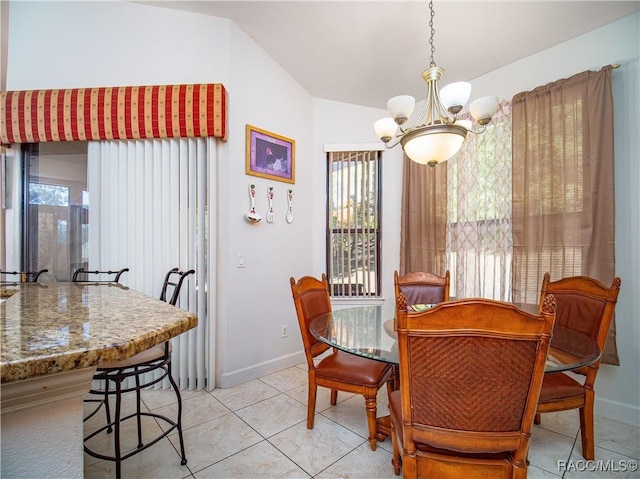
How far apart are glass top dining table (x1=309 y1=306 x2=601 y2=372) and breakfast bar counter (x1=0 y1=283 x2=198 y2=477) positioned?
36.7 inches

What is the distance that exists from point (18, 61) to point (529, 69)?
4.31 m

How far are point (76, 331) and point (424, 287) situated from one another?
219 centimetres

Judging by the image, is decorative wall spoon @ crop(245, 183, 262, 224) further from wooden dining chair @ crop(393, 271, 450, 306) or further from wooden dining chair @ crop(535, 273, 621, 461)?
wooden dining chair @ crop(535, 273, 621, 461)

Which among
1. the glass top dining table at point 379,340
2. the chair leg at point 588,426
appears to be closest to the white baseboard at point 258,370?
the glass top dining table at point 379,340

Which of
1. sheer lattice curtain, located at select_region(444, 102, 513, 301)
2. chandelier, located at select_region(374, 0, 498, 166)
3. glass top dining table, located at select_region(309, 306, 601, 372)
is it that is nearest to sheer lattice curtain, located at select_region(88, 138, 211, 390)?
glass top dining table, located at select_region(309, 306, 601, 372)

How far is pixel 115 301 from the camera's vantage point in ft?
3.26

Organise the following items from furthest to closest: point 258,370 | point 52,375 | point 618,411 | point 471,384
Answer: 1. point 258,370
2. point 618,411
3. point 471,384
4. point 52,375

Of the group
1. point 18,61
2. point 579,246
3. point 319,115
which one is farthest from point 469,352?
point 18,61

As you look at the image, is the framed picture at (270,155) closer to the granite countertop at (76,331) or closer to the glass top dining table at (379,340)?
the glass top dining table at (379,340)

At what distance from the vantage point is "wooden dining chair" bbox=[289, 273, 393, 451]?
65.1 inches

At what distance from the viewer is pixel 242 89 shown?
252 centimetres

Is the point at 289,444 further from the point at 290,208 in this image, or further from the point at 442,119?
the point at 442,119

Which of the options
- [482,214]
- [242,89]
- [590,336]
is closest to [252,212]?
[242,89]

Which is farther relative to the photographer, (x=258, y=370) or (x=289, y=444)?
(x=258, y=370)
